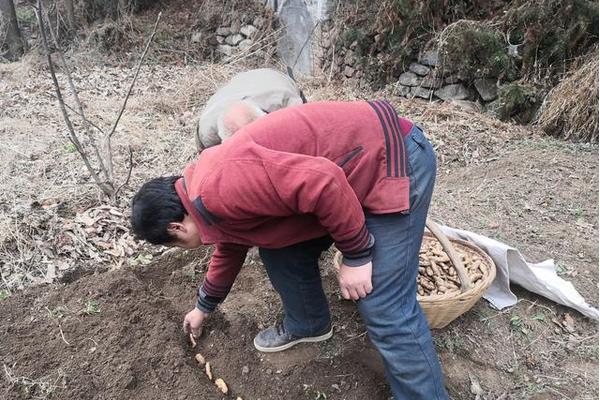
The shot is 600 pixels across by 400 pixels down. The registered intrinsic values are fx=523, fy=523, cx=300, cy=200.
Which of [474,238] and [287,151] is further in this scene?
[474,238]

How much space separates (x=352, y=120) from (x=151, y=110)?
14.3ft

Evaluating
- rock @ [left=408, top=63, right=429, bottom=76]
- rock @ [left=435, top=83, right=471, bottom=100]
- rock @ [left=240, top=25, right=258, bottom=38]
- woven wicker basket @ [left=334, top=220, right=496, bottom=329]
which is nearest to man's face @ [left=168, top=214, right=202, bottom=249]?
woven wicker basket @ [left=334, top=220, right=496, bottom=329]

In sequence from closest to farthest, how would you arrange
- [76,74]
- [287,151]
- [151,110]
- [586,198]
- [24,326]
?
1. [287,151]
2. [24,326]
3. [586,198]
4. [151,110]
5. [76,74]

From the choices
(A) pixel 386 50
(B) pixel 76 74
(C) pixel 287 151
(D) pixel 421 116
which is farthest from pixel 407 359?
(B) pixel 76 74

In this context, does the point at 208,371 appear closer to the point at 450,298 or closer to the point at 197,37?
the point at 450,298

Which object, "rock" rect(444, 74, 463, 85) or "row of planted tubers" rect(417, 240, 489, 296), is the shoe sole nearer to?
"row of planted tubers" rect(417, 240, 489, 296)

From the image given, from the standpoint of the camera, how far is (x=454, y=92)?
5.12m

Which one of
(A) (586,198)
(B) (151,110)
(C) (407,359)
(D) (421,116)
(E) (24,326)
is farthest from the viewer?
(B) (151,110)

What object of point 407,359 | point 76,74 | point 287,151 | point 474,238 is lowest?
point 76,74

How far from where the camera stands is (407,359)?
65.6 inches

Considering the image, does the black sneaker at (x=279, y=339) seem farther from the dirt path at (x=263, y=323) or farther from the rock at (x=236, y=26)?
the rock at (x=236, y=26)

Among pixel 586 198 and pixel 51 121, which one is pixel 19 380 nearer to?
pixel 586 198

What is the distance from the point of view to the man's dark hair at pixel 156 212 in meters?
1.53

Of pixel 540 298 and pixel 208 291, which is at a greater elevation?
pixel 208 291
